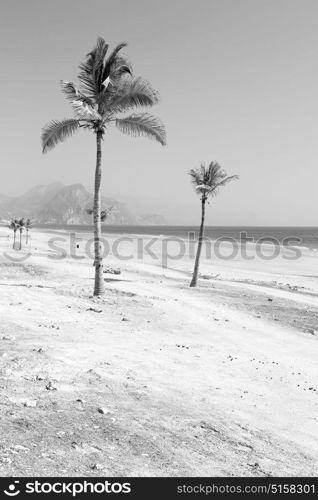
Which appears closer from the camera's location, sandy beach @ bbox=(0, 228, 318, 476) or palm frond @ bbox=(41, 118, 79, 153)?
A: sandy beach @ bbox=(0, 228, 318, 476)

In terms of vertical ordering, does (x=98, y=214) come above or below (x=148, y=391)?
above

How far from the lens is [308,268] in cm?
5888

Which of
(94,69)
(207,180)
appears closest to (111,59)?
(94,69)

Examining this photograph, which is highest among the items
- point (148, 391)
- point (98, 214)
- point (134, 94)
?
point (134, 94)

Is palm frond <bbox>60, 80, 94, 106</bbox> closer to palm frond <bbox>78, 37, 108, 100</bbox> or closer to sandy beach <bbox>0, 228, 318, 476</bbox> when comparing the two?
palm frond <bbox>78, 37, 108, 100</bbox>

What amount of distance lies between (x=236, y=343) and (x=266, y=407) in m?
6.18

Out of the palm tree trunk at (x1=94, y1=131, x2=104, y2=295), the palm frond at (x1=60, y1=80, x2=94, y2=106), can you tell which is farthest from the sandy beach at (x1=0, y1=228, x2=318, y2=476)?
the palm frond at (x1=60, y1=80, x2=94, y2=106)

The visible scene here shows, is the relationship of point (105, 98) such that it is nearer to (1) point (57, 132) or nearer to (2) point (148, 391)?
(1) point (57, 132)

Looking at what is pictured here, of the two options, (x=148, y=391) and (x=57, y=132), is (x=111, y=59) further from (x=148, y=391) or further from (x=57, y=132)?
(x=148, y=391)

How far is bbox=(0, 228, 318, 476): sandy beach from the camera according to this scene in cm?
675

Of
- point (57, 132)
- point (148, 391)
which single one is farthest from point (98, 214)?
point (148, 391)

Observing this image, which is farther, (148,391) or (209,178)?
(209,178)

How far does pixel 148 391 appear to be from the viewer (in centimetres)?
959
